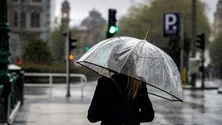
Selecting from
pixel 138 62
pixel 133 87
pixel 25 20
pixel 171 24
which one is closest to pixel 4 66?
pixel 138 62

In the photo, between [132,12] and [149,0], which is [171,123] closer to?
[149,0]

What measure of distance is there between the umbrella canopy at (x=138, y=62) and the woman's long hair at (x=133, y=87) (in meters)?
0.05

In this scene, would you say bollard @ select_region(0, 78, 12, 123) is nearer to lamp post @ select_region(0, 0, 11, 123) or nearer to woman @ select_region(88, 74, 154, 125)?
lamp post @ select_region(0, 0, 11, 123)

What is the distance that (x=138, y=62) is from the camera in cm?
485

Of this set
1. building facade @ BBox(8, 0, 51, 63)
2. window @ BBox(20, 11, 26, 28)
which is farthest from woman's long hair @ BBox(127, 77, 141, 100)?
window @ BBox(20, 11, 26, 28)

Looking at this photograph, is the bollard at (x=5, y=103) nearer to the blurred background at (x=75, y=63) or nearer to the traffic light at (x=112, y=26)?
the blurred background at (x=75, y=63)

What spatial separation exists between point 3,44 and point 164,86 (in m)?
6.29

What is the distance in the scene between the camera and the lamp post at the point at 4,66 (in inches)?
399

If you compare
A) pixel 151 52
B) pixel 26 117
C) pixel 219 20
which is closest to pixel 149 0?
pixel 26 117

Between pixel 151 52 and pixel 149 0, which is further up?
pixel 149 0

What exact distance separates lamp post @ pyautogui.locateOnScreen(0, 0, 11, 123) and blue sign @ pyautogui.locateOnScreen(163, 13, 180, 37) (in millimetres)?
24781

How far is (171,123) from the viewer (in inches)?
486

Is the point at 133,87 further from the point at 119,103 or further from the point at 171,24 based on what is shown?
the point at 171,24

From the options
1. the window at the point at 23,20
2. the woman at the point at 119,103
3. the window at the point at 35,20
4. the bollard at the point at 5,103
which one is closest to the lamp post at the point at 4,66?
the bollard at the point at 5,103
